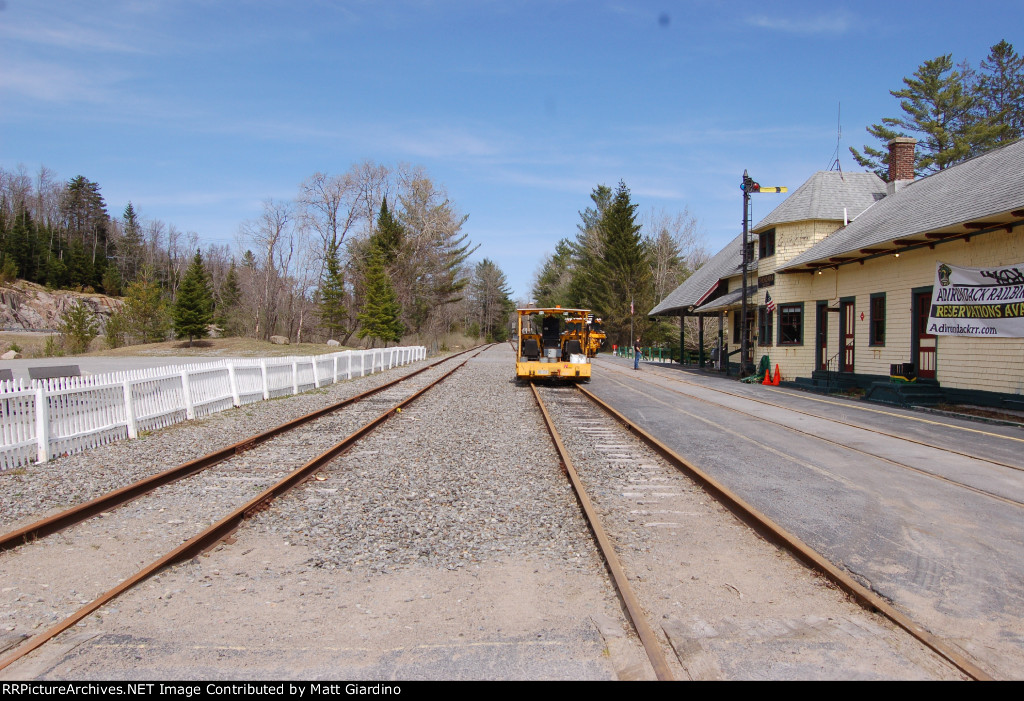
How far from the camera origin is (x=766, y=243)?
28094 mm

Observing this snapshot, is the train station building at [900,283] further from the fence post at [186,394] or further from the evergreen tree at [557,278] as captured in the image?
the evergreen tree at [557,278]

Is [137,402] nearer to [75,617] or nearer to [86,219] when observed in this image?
[75,617]

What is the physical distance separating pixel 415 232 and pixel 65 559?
5889 cm

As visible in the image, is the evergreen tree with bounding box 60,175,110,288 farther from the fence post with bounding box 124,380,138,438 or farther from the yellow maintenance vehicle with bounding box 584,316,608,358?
the fence post with bounding box 124,380,138,438

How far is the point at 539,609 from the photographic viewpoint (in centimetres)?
425

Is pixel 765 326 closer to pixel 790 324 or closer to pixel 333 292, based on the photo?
pixel 790 324

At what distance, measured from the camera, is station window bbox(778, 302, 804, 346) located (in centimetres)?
2533

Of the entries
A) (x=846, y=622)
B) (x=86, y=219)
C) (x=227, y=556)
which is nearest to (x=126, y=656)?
(x=227, y=556)

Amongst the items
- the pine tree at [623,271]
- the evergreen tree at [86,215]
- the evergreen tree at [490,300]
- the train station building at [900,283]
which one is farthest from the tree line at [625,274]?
the evergreen tree at [86,215]

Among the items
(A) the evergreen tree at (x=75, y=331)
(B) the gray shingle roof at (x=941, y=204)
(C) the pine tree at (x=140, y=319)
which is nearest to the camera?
(B) the gray shingle roof at (x=941, y=204)

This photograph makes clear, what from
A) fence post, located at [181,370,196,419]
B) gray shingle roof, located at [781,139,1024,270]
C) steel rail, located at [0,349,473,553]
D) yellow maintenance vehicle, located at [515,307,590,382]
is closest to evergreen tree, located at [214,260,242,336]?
yellow maintenance vehicle, located at [515,307,590,382]

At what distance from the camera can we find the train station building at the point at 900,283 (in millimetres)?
15242

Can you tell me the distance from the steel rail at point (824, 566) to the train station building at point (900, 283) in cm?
1086

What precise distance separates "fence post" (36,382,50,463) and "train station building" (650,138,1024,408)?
17408 millimetres
